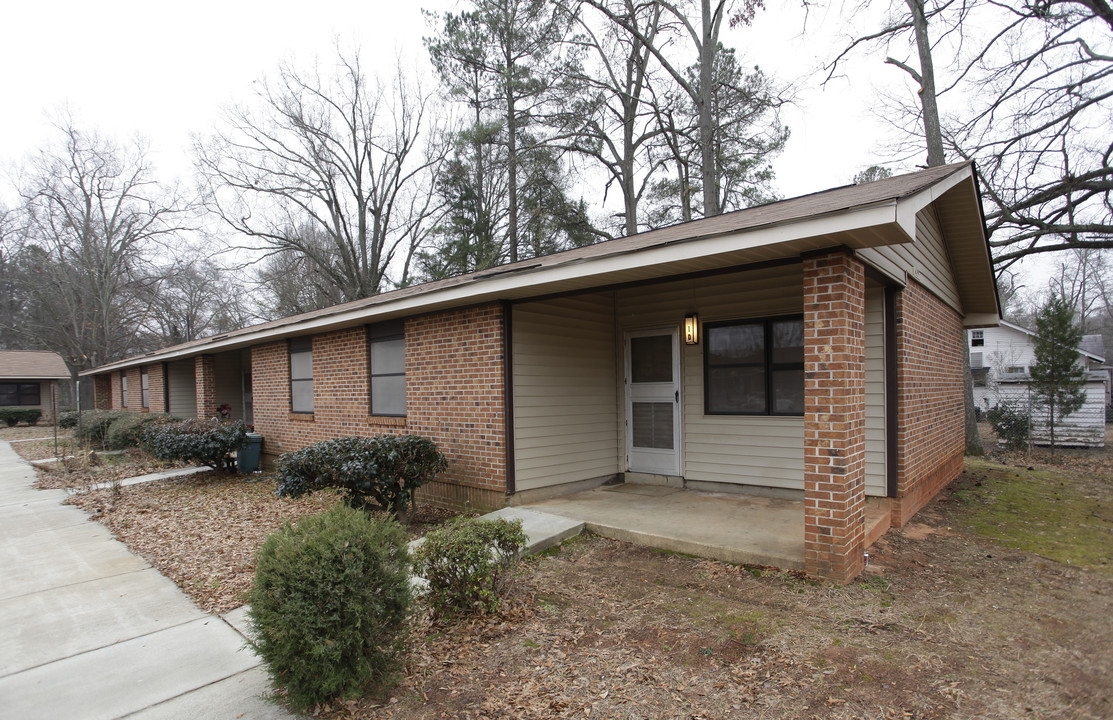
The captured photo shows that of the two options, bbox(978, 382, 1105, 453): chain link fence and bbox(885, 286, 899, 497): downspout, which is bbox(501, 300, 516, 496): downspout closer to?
bbox(885, 286, 899, 497): downspout

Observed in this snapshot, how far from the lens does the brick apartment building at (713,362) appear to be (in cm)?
397

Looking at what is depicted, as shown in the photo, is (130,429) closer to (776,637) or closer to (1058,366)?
(776,637)

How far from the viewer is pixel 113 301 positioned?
31.8 m

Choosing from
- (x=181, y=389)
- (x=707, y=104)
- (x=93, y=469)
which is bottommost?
(x=93, y=469)

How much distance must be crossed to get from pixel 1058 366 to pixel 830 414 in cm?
1305

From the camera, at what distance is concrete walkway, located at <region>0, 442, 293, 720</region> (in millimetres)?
2855

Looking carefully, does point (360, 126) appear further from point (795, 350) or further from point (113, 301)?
point (795, 350)

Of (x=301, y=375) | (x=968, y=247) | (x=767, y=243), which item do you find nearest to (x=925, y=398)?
(x=968, y=247)

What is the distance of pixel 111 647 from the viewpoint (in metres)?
3.55

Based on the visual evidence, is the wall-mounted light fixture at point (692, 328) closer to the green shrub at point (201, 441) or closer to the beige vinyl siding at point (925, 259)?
the beige vinyl siding at point (925, 259)

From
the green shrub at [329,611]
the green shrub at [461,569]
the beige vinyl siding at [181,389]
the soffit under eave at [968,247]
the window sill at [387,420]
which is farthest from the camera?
the beige vinyl siding at [181,389]

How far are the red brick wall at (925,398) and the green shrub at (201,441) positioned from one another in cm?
995

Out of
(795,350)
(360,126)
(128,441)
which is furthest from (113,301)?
(795,350)

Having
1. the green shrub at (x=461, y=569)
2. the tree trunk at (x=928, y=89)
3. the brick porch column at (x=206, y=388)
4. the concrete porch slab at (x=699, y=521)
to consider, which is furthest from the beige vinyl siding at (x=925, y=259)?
the brick porch column at (x=206, y=388)
